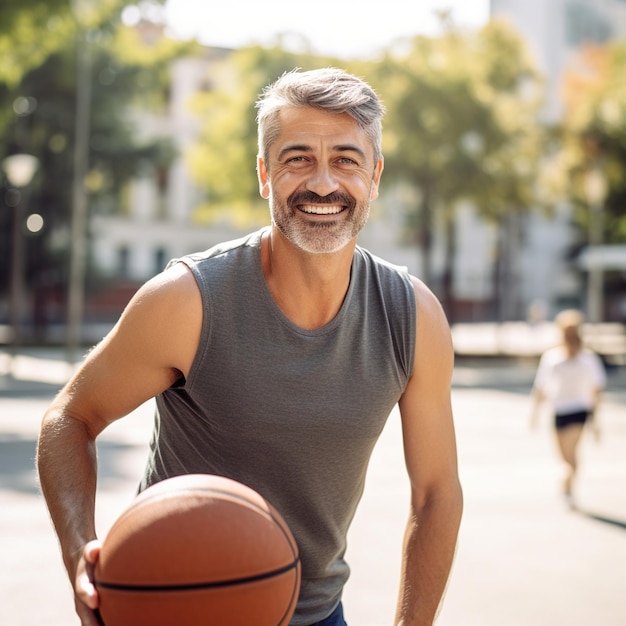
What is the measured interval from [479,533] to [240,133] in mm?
24007

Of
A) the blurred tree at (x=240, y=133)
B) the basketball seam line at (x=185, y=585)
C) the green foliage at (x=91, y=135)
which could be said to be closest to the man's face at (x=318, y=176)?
the basketball seam line at (x=185, y=585)

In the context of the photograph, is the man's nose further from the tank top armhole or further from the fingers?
the fingers

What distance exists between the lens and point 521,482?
10.7m

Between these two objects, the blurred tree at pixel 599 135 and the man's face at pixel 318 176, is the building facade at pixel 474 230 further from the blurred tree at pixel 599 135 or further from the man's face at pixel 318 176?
the man's face at pixel 318 176

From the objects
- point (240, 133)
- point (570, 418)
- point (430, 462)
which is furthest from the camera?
point (240, 133)

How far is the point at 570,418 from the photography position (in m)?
10.0

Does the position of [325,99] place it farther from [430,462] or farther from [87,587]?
[87,587]

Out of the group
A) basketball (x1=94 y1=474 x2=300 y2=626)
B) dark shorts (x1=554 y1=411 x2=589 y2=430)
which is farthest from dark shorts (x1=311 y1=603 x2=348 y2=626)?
dark shorts (x1=554 y1=411 x2=589 y2=430)

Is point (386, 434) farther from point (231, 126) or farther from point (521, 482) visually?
point (231, 126)

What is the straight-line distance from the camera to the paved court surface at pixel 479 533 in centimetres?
596

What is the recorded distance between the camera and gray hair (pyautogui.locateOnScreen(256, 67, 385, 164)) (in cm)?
248

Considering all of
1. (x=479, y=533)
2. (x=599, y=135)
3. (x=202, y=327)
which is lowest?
(x=479, y=533)

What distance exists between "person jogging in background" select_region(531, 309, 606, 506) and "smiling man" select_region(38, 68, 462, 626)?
7.46 meters

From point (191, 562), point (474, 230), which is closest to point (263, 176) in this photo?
point (191, 562)
